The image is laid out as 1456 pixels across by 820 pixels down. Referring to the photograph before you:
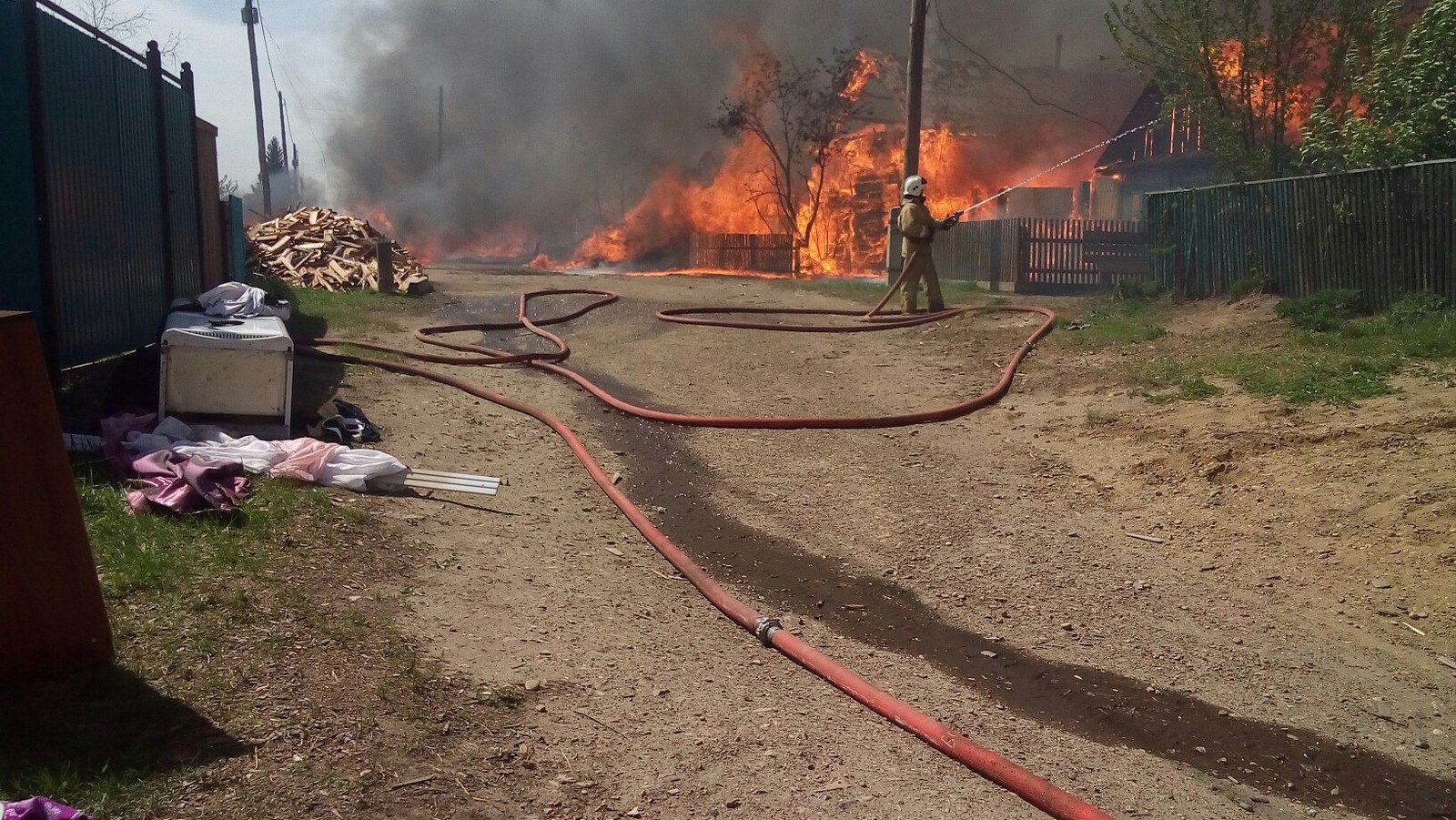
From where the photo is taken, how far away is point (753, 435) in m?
7.91

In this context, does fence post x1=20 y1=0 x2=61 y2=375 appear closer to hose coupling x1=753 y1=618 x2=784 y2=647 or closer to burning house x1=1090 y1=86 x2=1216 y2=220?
hose coupling x1=753 y1=618 x2=784 y2=647

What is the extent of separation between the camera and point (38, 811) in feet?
7.91

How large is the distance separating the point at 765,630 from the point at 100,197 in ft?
19.5

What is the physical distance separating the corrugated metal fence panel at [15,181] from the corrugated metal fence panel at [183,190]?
9.52 feet

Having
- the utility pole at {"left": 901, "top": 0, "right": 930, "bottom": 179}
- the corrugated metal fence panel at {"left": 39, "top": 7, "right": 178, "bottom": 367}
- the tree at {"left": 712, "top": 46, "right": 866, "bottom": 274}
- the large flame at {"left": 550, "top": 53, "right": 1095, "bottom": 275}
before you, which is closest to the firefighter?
the utility pole at {"left": 901, "top": 0, "right": 930, "bottom": 179}

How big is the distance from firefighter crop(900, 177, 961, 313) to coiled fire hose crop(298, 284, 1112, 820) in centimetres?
55

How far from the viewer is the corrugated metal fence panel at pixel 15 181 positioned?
6086mm

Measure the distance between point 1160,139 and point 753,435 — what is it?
92.1 ft

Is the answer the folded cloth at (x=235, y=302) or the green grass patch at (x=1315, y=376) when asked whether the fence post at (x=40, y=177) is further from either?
the green grass patch at (x=1315, y=376)

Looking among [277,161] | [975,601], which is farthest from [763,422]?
[277,161]

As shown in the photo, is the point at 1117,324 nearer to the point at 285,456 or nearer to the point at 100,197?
the point at 285,456

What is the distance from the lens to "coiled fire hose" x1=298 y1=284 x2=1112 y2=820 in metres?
3.31

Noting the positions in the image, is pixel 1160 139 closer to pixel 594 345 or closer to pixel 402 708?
pixel 594 345

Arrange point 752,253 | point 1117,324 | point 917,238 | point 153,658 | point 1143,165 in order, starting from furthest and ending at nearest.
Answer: point 752,253, point 1143,165, point 917,238, point 1117,324, point 153,658
